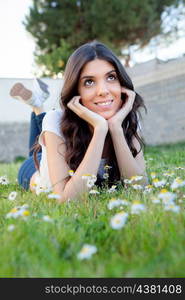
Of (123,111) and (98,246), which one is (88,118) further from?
(98,246)

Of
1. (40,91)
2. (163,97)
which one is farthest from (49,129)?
(163,97)

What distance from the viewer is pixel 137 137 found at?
2795 mm

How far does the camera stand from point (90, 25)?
515 inches

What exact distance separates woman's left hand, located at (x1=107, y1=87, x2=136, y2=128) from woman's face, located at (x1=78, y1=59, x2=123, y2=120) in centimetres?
7

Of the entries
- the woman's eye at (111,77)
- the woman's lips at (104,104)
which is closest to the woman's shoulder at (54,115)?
the woman's lips at (104,104)

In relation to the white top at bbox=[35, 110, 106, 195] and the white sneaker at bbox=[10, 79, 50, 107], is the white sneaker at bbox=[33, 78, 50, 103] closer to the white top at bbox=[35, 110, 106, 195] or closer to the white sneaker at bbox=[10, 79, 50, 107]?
the white sneaker at bbox=[10, 79, 50, 107]

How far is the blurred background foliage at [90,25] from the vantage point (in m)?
12.8

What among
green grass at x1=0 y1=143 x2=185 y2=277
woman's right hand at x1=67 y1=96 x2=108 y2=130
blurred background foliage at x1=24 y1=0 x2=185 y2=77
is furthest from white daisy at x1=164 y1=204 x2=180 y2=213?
blurred background foliage at x1=24 y1=0 x2=185 y2=77

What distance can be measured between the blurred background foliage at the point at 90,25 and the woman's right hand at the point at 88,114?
35.0 ft

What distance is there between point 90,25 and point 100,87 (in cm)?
1158

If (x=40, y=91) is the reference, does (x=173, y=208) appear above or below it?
below

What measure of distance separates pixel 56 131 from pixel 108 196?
24.3 inches

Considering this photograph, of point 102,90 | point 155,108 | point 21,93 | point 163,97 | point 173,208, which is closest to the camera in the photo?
point 173,208

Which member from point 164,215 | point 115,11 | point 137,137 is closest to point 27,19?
point 115,11
